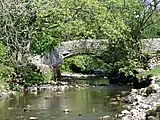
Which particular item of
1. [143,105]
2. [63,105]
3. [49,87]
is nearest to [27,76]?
[49,87]

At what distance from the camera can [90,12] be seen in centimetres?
3347

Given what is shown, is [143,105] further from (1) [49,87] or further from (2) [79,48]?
(2) [79,48]

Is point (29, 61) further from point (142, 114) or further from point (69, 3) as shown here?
point (142, 114)

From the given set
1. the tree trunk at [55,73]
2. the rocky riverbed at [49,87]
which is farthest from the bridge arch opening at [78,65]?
the rocky riverbed at [49,87]

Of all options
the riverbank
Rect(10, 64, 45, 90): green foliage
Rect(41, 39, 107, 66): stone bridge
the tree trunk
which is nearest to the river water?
the riverbank

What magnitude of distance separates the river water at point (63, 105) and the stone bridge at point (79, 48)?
7.26 m

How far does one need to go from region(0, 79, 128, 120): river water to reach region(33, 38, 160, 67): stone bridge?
726 centimetres

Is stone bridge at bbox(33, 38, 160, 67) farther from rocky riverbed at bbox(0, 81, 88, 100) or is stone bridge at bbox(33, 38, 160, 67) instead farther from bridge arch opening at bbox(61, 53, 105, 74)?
bridge arch opening at bbox(61, 53, 105, 74)

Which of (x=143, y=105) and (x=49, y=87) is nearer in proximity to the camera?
(x=143, y=105)

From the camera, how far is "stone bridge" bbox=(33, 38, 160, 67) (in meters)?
36.1

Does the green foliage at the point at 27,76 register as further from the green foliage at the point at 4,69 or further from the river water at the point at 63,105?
the river water at the point at 63,105

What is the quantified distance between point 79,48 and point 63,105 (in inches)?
582

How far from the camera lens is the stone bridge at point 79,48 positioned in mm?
36094

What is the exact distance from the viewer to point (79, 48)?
122 feet
